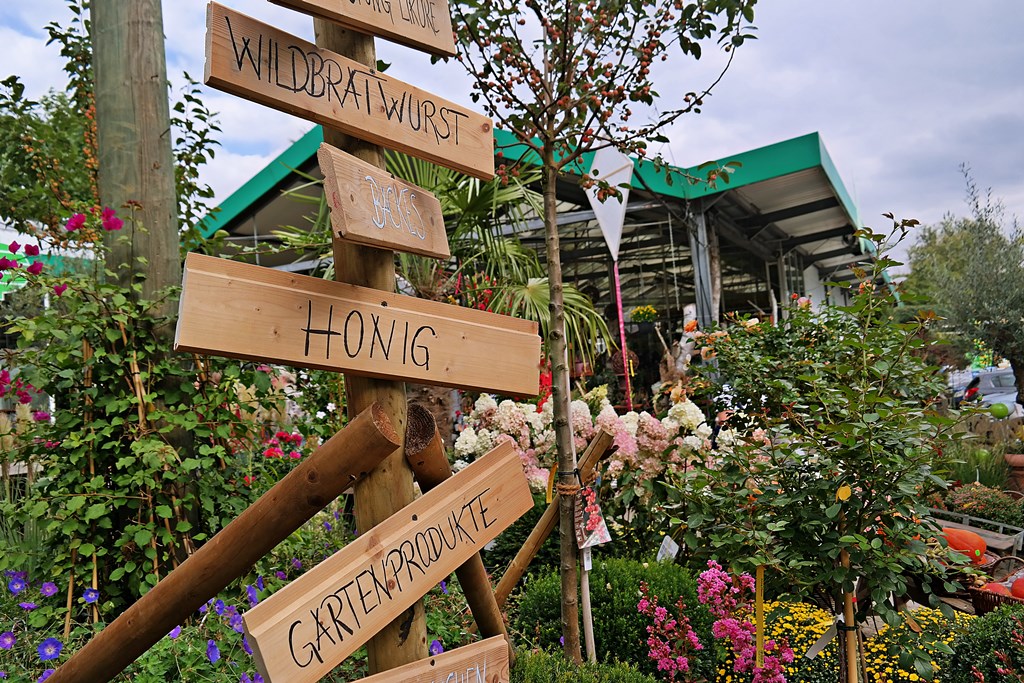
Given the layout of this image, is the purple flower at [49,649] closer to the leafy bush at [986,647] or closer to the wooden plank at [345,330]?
the wooden plank at [345,330]

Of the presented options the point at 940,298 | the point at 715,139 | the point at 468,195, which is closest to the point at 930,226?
the point at 940,298

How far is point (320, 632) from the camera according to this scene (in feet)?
3.63

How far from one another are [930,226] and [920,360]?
109ft

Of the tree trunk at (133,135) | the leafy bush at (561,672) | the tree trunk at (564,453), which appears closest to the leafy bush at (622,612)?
the tree trunk at (564,453)

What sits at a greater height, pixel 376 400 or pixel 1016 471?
pixel 376 400

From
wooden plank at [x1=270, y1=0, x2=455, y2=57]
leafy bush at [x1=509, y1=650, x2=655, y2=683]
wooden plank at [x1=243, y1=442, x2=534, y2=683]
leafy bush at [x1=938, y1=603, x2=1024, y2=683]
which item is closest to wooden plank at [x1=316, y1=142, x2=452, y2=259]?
wooden plank at [x1=270, y1=0, x2=455, y2=57]

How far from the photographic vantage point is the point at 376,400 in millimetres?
1353

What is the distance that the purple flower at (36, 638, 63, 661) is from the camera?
2150 mm

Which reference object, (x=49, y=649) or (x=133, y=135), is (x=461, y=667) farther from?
(x=133, y=135)

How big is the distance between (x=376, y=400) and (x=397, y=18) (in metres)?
0.79

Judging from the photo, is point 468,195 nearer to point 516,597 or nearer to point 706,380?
point 706,380

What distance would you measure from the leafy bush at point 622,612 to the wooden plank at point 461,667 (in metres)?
1.39

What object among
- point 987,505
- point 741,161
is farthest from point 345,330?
point 741,161

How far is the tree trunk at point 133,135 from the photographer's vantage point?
287cm
